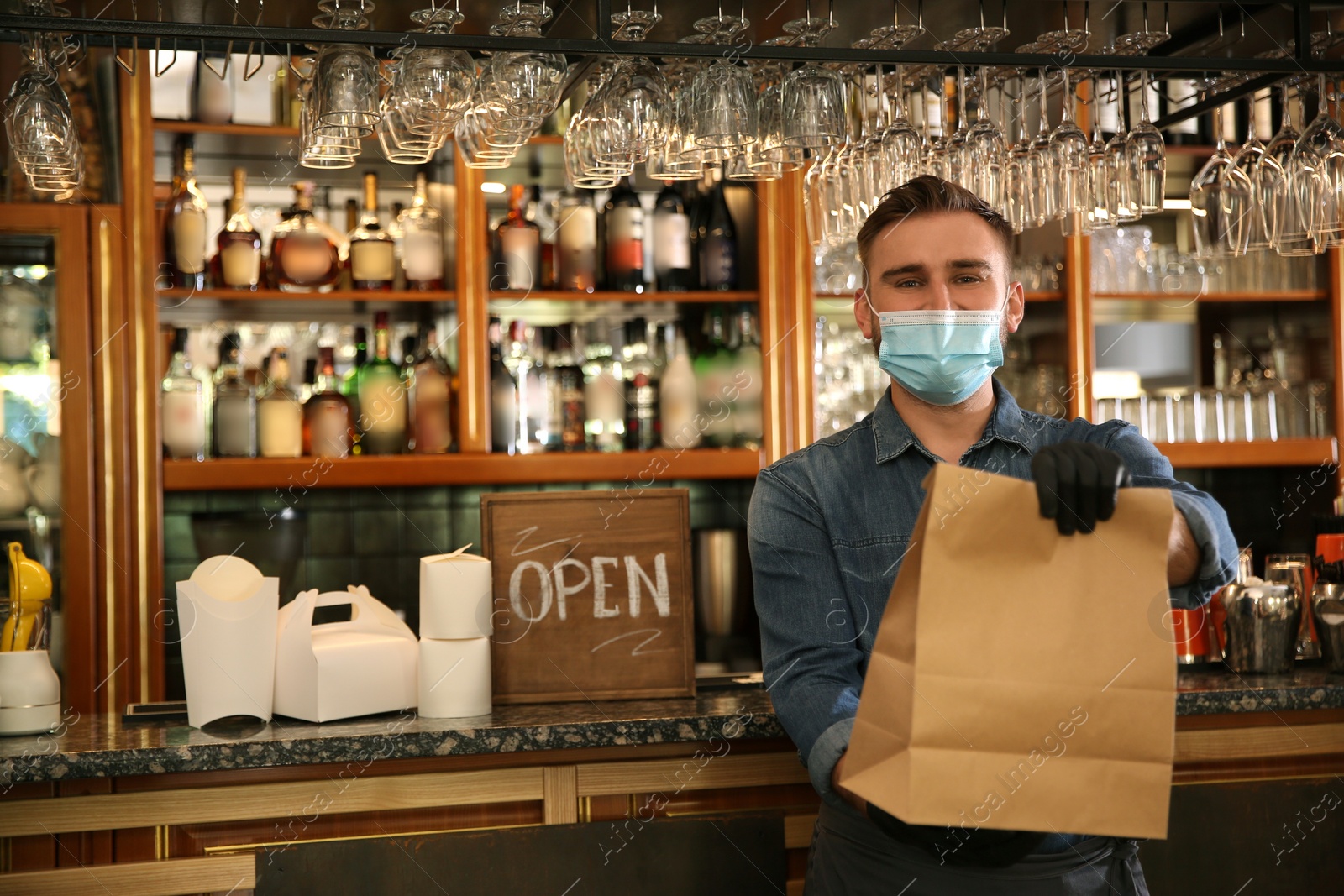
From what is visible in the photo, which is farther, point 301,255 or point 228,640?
point 301,255

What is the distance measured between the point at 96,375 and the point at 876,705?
6.83 ft

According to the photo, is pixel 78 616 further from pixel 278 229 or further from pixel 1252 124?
pixel 1252 124

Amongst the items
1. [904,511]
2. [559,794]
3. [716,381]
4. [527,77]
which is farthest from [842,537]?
[716,381]

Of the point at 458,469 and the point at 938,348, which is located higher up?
the point at 938,348

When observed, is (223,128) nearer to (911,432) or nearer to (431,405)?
(431,405)

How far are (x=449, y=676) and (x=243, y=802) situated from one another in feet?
0.97

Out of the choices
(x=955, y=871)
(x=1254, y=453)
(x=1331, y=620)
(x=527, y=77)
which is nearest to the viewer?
(x=955, y=871)

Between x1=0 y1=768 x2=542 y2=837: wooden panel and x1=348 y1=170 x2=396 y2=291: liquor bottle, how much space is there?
146cm

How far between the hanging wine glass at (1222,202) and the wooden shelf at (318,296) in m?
1.54

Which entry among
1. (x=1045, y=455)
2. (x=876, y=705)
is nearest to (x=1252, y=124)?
(x=1045, y=455)

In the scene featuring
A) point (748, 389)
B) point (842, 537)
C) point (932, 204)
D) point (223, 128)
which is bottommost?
point (842, 537)

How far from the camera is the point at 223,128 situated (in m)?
2.59

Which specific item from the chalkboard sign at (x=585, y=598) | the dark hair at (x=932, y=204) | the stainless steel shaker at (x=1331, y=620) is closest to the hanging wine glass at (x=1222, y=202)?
the stainless steel shaker at (x=1331, y=620)

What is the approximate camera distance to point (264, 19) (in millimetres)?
1729
